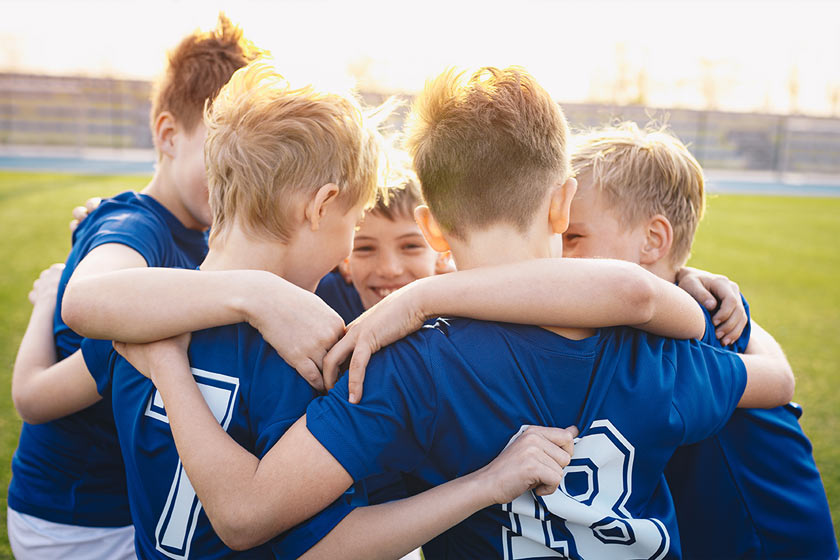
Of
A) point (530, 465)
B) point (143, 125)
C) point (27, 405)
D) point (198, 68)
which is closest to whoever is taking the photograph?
point (530, 465)

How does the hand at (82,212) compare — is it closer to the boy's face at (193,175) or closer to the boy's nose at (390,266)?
the boy's face at (193,175)

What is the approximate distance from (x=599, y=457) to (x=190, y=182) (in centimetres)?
155

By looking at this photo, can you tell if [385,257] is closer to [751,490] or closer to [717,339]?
[717,339]

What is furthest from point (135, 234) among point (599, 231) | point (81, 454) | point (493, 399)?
point (599, 231)

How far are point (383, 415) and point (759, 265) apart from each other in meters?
10.2

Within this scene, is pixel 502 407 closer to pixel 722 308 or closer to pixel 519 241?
pixel 519 241

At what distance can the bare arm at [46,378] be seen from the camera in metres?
1.76

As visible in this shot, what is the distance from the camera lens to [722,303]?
1739 mm

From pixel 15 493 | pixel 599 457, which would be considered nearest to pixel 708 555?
pixel 599 457

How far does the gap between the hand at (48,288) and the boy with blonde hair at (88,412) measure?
0.09ft

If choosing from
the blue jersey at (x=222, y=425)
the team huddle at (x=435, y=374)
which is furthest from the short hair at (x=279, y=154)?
the blue jersey at (x=222, y=425)

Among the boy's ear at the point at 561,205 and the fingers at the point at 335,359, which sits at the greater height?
the boy's ear at the point at 561,205

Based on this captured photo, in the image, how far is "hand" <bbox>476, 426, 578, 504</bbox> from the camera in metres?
1.26

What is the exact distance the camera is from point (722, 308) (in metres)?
1.72
